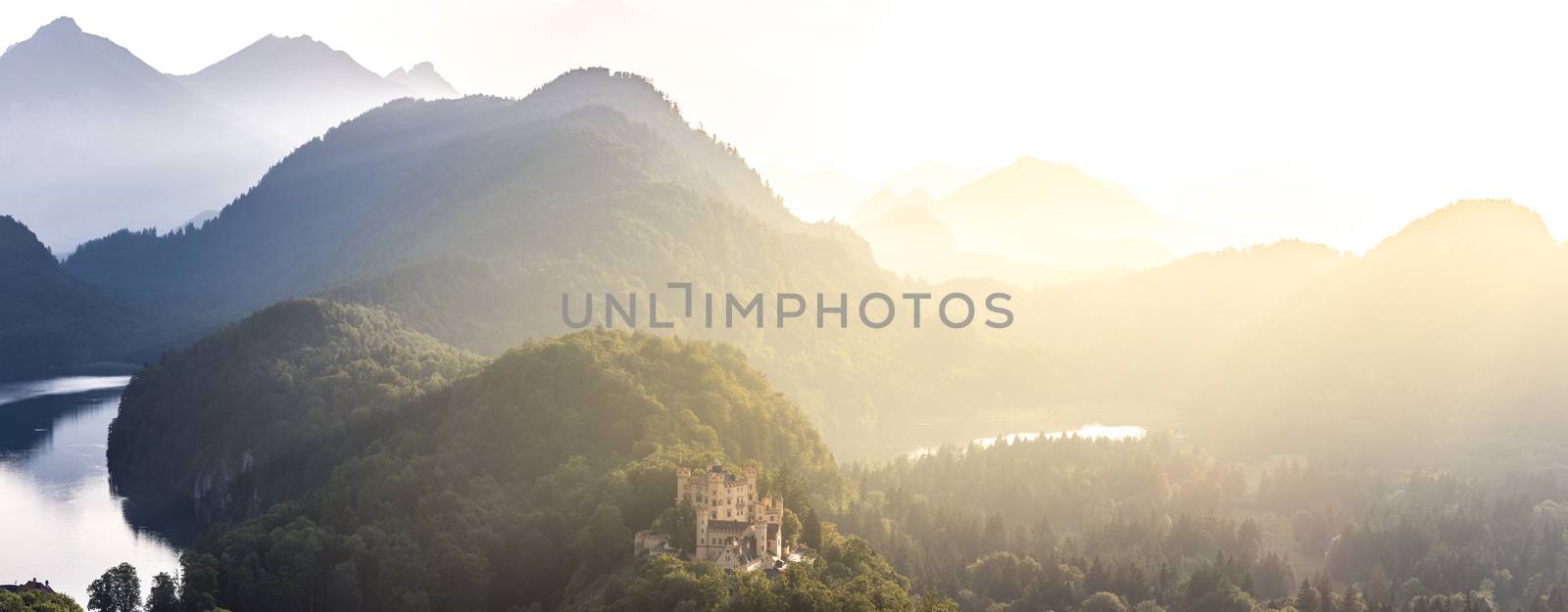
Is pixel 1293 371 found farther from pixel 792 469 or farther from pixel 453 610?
pixel 453 610

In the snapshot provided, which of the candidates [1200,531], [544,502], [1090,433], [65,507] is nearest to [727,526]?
[544,502]

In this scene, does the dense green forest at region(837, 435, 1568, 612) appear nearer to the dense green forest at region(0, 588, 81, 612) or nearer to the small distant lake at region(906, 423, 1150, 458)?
the small distant lake at region(906, 423, 1150, 458)

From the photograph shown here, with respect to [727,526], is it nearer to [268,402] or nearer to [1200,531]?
[1200,531]

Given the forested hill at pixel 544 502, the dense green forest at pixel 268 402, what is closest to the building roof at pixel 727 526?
the forested hill at pixel 544 502

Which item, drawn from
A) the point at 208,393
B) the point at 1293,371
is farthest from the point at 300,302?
the point at 1293,371

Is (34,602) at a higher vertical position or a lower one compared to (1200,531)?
higher

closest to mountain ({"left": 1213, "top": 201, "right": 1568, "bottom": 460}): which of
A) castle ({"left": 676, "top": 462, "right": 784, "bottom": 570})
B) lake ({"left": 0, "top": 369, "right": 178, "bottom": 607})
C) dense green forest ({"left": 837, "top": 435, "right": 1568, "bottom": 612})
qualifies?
dense green forest ({"left": 837, "top": 435, "right": 1568, "bottom": 612})

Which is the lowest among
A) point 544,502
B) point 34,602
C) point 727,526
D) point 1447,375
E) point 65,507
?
point 65,507
